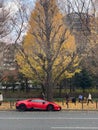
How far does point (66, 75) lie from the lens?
5059 cm

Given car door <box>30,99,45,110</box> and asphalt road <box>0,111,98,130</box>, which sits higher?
car door <box>30,99,45,110</box>

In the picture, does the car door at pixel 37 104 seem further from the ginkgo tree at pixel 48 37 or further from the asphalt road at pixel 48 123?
the asphalt road at pixel 48 123

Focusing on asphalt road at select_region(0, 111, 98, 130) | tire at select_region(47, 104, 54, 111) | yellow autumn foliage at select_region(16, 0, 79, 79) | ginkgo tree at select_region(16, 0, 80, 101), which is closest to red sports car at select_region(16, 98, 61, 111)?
tire at select_region(47, 104, 54, 111)

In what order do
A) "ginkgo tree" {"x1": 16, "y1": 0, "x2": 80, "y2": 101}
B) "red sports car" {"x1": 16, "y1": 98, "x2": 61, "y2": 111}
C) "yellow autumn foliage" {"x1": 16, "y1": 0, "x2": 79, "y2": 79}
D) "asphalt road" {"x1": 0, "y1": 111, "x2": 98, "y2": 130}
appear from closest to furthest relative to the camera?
1. "asphalt road" {"x1": 0, "y1": 111, "x2": 98, "y2": 130}
2. "red sports car" {"x1": 16, "y1": 98, "x2": 61, "y2": 111}
3. "ginkgo tree" {"x1": 16, "y1": 0, "x2": 80, "y2": 101}
4. "yellow autumn foliage" {"x1": 16, "y1": 0, "x2": 79, "y2": 79}

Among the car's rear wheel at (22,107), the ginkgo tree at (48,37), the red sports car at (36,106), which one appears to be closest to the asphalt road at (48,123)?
the red sports car at (36,106)

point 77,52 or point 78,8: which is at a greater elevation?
point 78,8

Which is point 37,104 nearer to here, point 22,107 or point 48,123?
point 22,107

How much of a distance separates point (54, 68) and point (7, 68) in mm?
16501

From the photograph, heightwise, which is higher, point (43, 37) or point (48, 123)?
point (43, 37)

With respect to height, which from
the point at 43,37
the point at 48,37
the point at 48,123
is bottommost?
the point at 48,123

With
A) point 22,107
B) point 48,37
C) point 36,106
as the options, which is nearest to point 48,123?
point 36,106

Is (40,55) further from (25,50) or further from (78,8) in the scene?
(78,8)

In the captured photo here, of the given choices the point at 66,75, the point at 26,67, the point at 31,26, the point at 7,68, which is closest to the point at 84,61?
the point at 66,75

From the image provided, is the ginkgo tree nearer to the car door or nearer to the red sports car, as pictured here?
the car door
